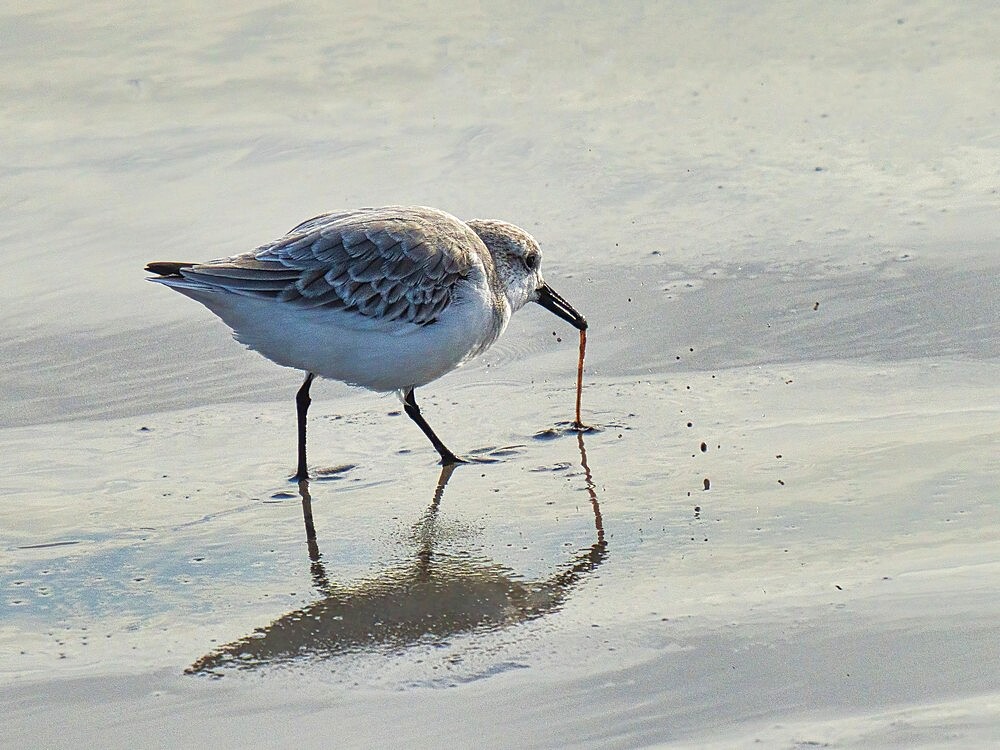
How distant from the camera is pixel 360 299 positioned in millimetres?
6043

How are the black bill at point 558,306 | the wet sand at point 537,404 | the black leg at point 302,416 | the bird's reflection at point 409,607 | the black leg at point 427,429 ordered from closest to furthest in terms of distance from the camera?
the wet sand at point 537,404
the bird's reflection at point 409,607
the black leg at point 302,416
the black leg at point 427,429
the black bill at point 558,306

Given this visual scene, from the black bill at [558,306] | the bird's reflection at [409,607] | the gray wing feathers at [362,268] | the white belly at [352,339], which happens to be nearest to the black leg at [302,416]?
the white belly at [352,339]

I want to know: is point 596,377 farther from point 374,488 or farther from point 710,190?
point 710,190

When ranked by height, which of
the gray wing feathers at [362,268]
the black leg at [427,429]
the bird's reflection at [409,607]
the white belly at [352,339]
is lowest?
the black leg at [427,429]

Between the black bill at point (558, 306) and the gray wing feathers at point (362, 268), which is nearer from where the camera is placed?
the gray wing feathers at point (362, 268)

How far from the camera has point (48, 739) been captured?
3.85 m

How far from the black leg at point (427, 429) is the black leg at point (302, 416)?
416mm

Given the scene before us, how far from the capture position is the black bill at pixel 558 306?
6.64 meters

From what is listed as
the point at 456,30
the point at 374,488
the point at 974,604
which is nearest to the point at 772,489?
the point at 974,604

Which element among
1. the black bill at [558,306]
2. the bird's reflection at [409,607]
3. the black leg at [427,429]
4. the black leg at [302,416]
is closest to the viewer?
the bird's reflection at [409,607]

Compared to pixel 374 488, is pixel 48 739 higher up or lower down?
higher up

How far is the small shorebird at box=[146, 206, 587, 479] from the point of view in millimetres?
5844

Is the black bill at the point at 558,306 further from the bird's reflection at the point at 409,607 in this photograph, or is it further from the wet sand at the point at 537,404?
the bird's reflection at the point at 409,607

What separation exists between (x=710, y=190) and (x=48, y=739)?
210 inches
